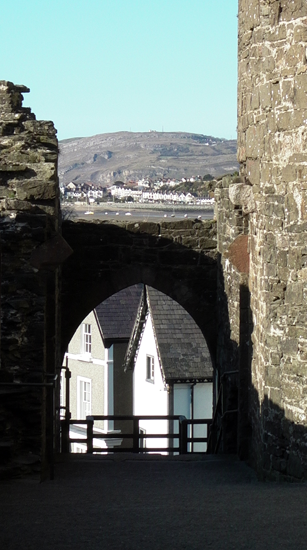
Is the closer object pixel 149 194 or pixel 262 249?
pixel 262 249

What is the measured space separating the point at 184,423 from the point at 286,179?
566cm

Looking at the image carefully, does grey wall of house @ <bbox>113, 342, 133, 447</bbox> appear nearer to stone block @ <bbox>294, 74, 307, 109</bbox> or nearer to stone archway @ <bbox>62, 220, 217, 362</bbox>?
stone archway @ <bbox>62, 220, 217, 362</bbox>

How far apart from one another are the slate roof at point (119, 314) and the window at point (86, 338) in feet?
4.23

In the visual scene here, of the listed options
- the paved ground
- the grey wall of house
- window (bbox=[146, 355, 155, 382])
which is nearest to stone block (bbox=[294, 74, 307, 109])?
the paved ground

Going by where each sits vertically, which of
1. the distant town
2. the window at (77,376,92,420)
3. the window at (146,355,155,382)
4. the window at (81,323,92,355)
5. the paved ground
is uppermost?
the distant town

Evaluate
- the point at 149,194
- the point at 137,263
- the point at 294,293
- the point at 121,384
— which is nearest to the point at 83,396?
the point at 121,384

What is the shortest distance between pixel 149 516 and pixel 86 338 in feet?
84.6

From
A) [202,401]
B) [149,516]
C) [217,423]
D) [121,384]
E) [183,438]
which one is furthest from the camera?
[121,384]

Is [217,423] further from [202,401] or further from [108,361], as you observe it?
[108,361]

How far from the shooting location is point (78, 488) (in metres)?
8.42

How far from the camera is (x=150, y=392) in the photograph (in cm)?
2814

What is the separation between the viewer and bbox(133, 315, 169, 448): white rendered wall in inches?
1077

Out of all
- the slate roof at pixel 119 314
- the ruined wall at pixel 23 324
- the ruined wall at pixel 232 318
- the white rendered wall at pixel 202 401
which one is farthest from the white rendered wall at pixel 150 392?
the ruined wall at pixel 23 324

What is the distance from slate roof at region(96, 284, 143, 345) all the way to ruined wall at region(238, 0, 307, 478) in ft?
63.6
